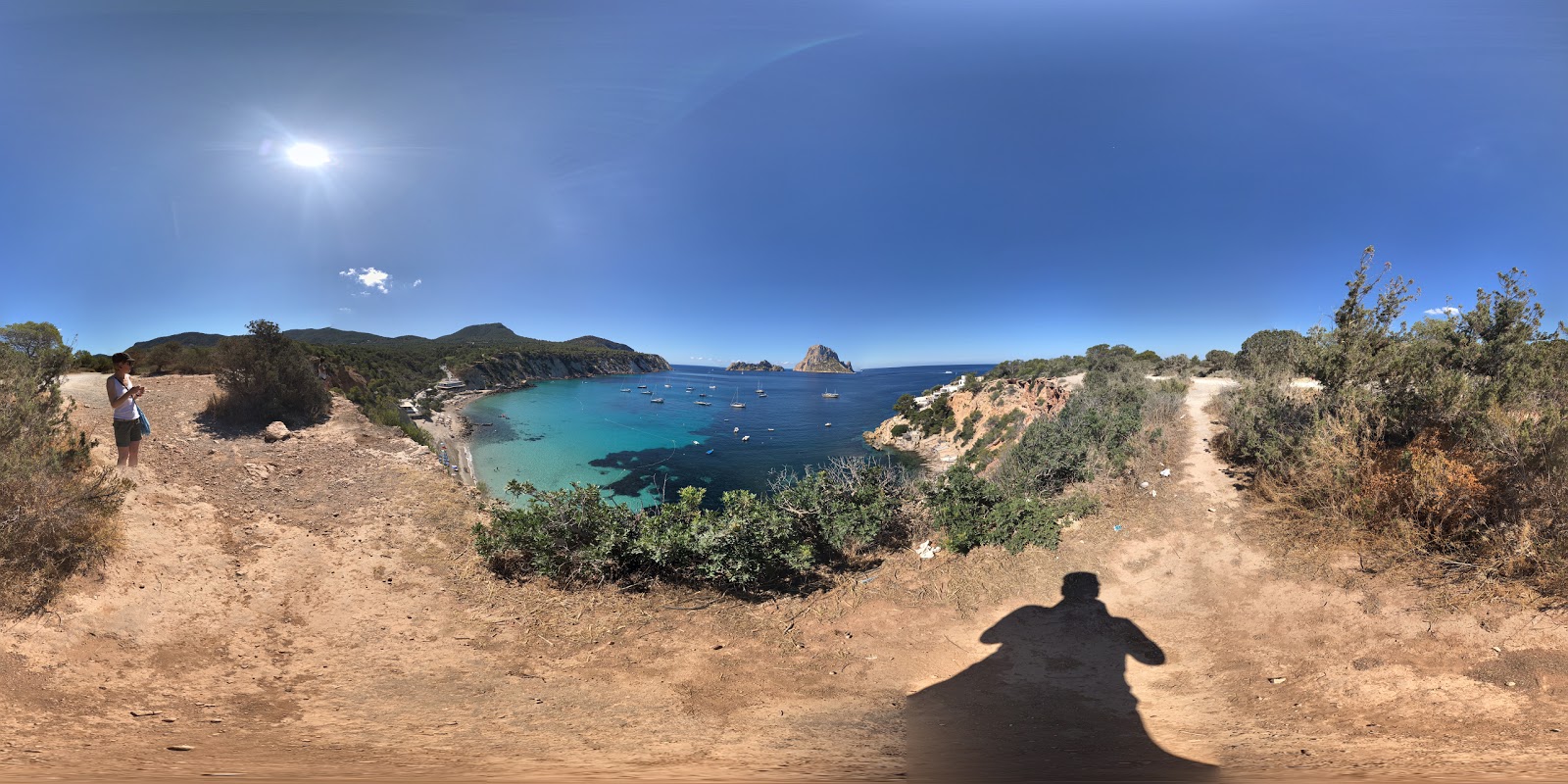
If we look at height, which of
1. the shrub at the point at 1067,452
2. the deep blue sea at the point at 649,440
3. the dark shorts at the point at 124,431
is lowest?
the deep blue sea at the point at 649,440

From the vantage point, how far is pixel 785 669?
4.52 meters

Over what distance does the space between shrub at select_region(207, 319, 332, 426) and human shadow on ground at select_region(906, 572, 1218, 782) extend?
17385 millimetres

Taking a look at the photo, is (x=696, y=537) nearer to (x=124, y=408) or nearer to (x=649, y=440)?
(x=124, y=408)

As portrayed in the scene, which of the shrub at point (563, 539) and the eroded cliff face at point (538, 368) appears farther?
the eroded cliff face at point (538, 368)

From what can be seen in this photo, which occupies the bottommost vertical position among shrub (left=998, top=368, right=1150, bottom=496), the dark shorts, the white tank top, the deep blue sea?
the deep blue sea

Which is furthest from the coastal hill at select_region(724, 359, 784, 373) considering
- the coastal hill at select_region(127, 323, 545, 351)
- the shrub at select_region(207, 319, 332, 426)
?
the shrub at select_region(207, 319, 332, 426)

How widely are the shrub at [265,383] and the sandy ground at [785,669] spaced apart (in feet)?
22.7

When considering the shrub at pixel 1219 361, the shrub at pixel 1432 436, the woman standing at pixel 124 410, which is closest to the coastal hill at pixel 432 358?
the woman standing at pixel 124 410

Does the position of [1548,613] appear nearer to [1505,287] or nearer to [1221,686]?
[1221,686]

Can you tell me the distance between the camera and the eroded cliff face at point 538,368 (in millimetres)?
63781

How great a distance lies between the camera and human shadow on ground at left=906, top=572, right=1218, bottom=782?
2889mm

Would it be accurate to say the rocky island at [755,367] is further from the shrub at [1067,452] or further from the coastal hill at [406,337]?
the shrub at [1067,452]

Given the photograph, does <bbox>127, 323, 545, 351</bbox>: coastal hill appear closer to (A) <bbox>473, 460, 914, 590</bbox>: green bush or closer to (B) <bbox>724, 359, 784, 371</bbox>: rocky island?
(A) <bbox>473, 460, 914, 590</bbox>: green bush

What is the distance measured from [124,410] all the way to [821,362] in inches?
6758
